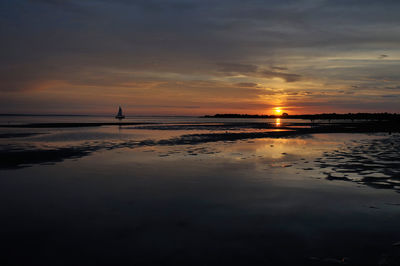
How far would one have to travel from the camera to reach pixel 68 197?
10.2m

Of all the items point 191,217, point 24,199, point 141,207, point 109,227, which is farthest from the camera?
point 24,199

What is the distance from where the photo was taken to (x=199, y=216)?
828 cm

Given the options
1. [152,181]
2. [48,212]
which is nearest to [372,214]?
[152,181]

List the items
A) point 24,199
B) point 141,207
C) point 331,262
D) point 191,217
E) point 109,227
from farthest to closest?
point 24,199, point 141,207, point 191,217, point 109,227, point 331,262

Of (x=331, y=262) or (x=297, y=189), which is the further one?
(x=297, y=189)

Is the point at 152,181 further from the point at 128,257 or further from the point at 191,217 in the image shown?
the point at 128,257

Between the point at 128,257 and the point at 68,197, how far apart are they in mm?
5284

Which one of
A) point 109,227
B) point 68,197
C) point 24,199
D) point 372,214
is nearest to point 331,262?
point 372,214

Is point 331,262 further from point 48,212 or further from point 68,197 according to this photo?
point 68,197

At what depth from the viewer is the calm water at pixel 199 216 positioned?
594 cm

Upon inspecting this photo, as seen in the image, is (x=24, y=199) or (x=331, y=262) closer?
(x=331, y=262)

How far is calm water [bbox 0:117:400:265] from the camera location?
594cm

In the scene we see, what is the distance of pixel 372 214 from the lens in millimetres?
8250

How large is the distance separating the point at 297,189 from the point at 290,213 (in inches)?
113
